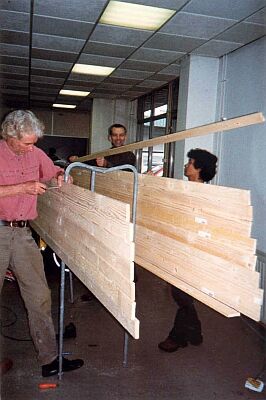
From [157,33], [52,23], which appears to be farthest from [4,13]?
[157,33]

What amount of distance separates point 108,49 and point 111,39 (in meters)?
0.42

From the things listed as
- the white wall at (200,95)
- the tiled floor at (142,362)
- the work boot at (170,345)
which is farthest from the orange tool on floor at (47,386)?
the white wall at (200,95)

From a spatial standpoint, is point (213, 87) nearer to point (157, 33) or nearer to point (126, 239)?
point (157, 33)

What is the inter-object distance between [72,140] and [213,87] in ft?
22.5

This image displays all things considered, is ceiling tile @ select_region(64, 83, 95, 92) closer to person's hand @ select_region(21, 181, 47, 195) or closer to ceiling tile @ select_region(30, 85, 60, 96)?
ceiling tile @ select_region(30, 85, 60, 96)

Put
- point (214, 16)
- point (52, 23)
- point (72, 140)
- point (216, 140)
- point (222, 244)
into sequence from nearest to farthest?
point (222, 244) < point (214, 16) < point (52, 23) < point (216, 140) < point (72, 140)

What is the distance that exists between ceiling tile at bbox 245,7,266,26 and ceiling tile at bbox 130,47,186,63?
1.35 m

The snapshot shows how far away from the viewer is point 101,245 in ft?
5.51

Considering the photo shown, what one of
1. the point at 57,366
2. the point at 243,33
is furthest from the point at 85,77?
the point at 57,366

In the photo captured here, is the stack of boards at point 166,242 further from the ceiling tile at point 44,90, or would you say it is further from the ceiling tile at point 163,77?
the ceiling tile at point 44,90

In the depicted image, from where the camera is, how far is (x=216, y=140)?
4773 mm

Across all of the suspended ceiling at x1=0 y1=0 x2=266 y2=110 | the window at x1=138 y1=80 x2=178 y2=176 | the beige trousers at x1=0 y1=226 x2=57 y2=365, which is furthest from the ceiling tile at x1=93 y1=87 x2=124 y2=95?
the beige trousers at x1=0 y1=226 x2=57 y2=365

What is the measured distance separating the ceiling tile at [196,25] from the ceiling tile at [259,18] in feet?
0.57

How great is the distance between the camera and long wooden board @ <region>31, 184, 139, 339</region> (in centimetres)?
140
